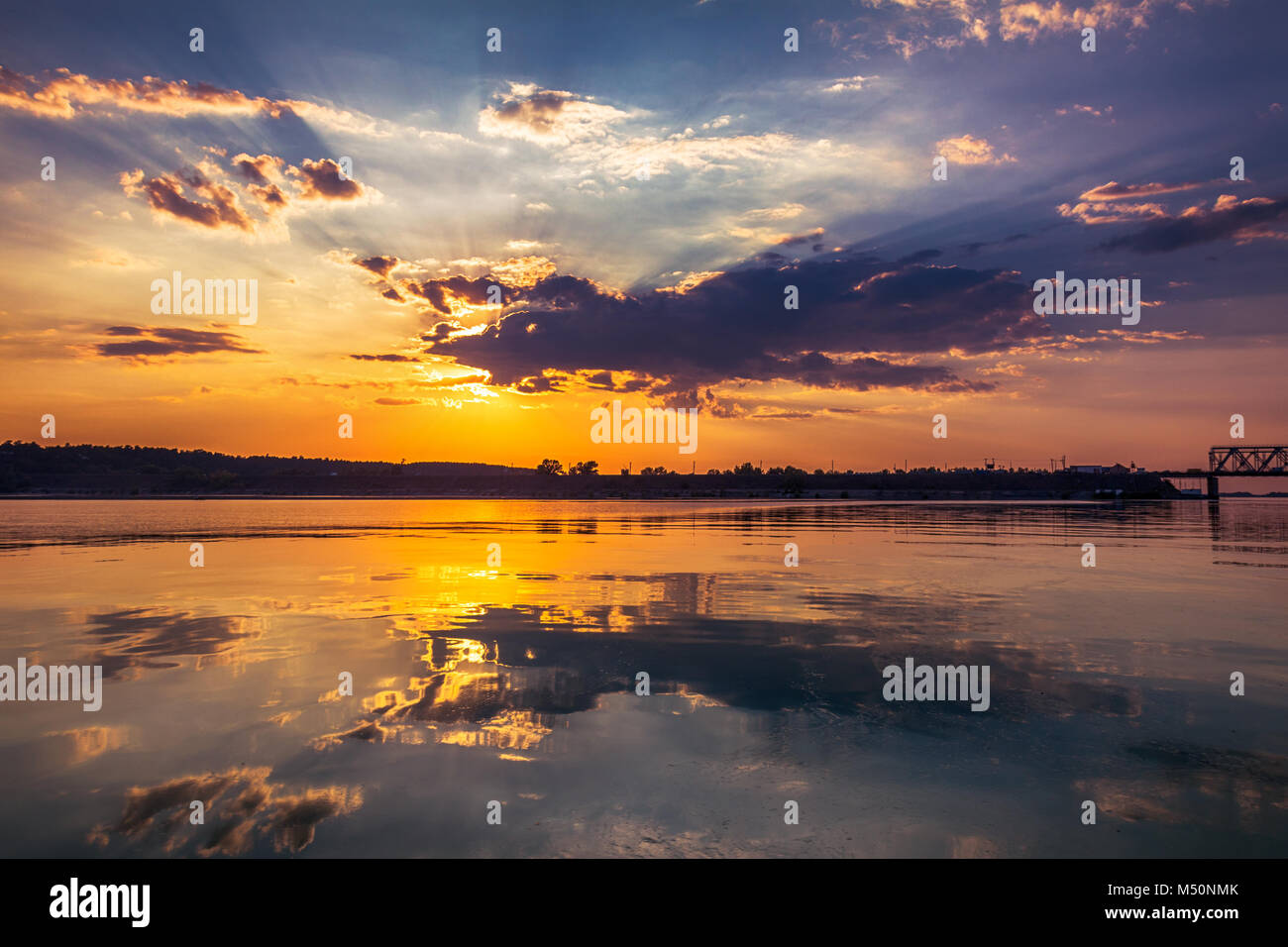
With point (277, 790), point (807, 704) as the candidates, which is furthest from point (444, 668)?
point (807, 704)

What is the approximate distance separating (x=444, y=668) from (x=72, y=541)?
35568 millimetres

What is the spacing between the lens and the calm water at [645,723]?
21.3ft

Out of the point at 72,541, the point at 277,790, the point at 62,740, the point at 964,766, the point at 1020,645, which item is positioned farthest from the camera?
the point at 72,541

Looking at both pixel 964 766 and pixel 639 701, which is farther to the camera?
pixel 639 701

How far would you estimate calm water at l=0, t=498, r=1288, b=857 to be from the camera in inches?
256

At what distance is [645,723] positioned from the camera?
373 inches

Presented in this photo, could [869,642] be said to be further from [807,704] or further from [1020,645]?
[807,704]
